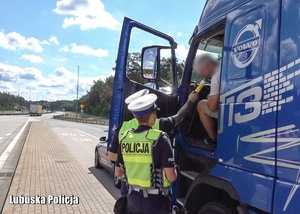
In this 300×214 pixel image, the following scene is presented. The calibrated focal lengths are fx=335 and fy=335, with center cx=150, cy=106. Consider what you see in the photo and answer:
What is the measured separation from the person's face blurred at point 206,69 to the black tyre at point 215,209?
4.51 feet

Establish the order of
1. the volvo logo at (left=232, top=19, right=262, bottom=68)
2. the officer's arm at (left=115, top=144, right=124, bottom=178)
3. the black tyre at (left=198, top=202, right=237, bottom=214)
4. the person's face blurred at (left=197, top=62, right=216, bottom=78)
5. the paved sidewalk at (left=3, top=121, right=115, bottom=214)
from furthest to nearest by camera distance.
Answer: the paved sidewalk at (left=3, top=121, right=115, bottom=214), the person's face blurred at (left=197, top=62, right=216, bottom=78), the officer's arm at (left=115, top=144, right=124, bottom=178), the black tyre at (left=198, top=202, right=237, bottom=214), the volvo logo at (left=232, top=19, right=262, bottom=68)

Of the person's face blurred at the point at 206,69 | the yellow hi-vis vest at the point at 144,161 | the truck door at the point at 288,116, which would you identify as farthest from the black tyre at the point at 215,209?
the person's face blurred at the point at 206,69

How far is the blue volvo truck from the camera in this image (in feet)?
7.15

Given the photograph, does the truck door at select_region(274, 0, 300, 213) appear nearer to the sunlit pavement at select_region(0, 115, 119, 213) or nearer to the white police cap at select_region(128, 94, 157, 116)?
the white police cap at select_region(128, 94, 157, 116)

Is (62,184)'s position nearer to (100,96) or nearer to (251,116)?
(251,116)

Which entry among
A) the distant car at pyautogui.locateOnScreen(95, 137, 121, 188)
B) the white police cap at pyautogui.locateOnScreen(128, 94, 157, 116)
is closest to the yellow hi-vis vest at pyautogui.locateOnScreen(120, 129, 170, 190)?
the white police cap at pyautogui.locateOnScreen(128, 94, 157, 116)

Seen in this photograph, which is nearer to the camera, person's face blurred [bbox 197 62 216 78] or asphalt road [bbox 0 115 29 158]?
person's face blurred [bbox 197 62 216 78]

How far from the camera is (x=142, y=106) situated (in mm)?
2701

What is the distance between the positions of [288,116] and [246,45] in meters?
0.76

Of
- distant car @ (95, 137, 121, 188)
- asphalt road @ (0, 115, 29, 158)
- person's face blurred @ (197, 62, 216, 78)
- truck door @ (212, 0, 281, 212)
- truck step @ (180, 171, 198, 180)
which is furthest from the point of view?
asphalt road @ (0, 115, 29, 158)

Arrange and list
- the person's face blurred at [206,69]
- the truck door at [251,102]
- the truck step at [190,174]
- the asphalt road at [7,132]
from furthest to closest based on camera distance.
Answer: the asphalt road at [7,132] < the person's face blurred at [206,69] < the truck step at [190,174] < the truck door at [251,102]

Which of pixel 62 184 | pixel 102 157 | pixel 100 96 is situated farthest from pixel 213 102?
pixel 100 96

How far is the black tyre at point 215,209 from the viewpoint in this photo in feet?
9.28

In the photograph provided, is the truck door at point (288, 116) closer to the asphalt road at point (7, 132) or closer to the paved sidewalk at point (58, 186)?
the paved sidewalk at point (58, 186)
